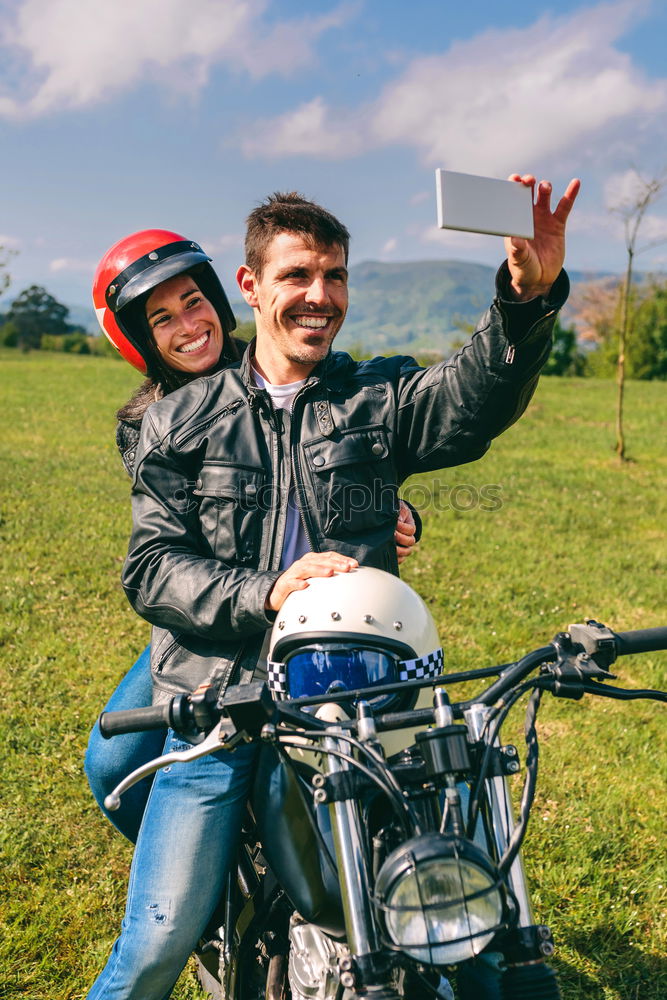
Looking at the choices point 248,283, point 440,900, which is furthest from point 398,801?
point 248,283

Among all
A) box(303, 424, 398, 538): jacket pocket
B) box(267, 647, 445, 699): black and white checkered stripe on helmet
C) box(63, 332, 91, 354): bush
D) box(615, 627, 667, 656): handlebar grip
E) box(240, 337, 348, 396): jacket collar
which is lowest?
box(267, 647, 445, 699): black and white checkered stripe on helmet

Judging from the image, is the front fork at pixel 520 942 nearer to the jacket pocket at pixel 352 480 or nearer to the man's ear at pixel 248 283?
the jacket pocket at pixel 352 480

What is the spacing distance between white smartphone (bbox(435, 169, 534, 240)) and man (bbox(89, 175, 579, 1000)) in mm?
495

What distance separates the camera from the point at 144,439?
107 inches

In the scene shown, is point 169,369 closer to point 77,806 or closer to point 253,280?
point 253,280

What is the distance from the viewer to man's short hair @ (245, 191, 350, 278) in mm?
2672

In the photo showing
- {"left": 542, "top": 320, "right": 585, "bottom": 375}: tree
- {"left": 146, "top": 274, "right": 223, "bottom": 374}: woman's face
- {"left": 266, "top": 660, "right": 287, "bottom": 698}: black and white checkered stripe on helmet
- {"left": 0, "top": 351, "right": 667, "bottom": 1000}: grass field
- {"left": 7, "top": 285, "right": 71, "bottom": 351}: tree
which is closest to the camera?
{"left": 266, "top": 660, "right": 287, "bottom": 698}: black and white checkered stripe on helmet

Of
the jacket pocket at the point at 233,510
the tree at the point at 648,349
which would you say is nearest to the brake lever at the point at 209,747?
the jacket pocket at the point at 233,510

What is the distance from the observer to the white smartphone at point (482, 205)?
60.2 inches

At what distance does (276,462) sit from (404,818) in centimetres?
133

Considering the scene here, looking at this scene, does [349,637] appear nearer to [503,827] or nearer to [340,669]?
[340,669]

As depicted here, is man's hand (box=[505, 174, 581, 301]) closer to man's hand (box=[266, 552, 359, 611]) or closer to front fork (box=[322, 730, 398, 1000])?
man's hand (box=[266, 552, 359, 611])

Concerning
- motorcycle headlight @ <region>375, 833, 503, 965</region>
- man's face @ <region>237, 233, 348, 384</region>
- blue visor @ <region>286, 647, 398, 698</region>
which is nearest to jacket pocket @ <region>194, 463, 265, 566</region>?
man's face @ <region>237, 233, 348, 384</region>

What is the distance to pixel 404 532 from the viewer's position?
2.94m
